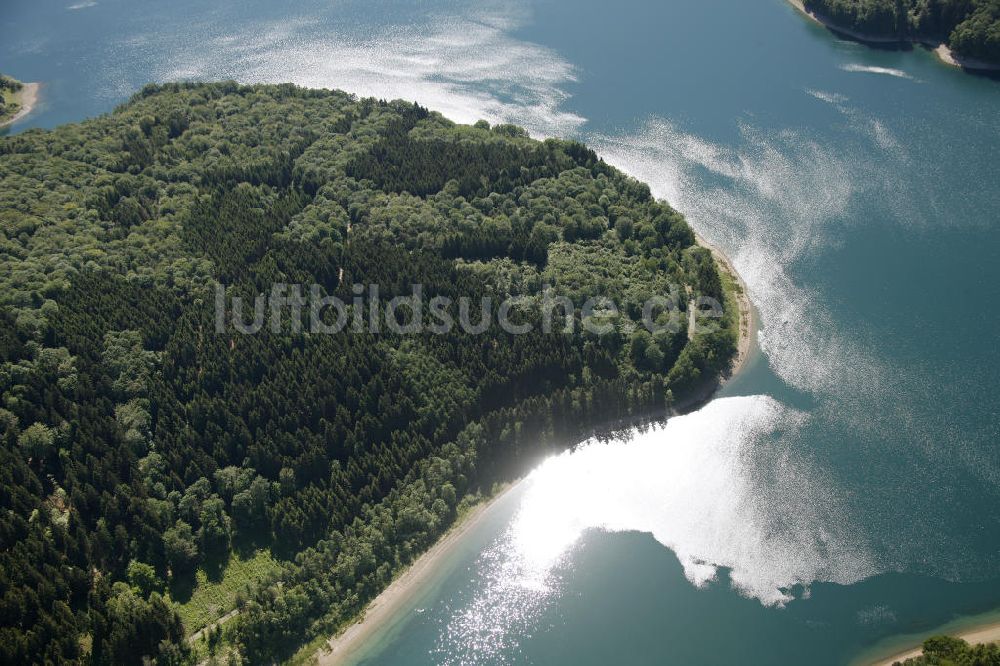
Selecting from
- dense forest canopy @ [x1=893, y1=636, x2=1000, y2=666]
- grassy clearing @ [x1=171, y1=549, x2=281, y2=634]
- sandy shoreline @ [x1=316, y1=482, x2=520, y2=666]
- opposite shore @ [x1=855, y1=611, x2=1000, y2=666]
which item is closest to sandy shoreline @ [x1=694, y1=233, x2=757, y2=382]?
sandy shoreline @ [x1=316, y1=482, x2=520, y2=666]

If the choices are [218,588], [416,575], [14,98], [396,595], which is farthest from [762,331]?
[14,98]

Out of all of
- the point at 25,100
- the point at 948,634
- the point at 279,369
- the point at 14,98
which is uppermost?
the point at 14,98

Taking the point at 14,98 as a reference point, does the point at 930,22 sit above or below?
above

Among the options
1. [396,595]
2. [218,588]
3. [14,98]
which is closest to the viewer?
[218,588]

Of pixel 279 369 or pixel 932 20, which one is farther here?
pixel 932 20

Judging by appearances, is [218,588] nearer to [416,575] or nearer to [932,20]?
[416,575]

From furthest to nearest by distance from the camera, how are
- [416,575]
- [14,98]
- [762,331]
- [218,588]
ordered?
[14,98] < [762,331] < [416,575] < [218,588]

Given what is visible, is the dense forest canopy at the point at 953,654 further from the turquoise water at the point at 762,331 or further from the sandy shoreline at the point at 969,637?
the turquoise water at the point at 762,331

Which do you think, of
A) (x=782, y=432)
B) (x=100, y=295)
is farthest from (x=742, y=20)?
(x=100, y=295)
